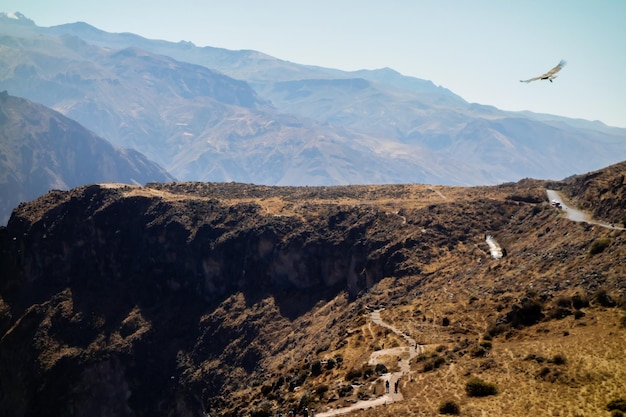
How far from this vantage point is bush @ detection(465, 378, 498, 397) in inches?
1481

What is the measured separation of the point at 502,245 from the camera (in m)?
87.1

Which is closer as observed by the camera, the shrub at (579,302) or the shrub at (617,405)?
the shrub at (617,405)

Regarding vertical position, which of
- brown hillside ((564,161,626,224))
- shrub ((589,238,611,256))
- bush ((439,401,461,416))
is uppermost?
brown hillside ((564,161,626,224))

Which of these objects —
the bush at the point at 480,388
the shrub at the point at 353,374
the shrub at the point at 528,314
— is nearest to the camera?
the bush at the point at 480,388

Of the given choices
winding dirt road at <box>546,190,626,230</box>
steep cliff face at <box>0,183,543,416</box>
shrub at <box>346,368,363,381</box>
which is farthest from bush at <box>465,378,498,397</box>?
steep cliff face at <box>0,183,543,416</box>

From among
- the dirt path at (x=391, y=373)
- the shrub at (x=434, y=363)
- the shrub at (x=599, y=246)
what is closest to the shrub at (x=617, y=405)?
the dirt path at (x=391, y=373)

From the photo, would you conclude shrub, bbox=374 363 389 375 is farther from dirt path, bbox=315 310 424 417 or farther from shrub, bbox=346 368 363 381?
shrub, bbox=346 368 363 381

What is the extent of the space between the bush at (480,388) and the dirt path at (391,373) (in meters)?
5.37

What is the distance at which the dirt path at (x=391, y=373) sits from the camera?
41.7 meters

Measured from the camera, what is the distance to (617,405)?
104 ft

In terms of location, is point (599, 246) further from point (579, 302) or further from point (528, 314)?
A: point (528, 314)

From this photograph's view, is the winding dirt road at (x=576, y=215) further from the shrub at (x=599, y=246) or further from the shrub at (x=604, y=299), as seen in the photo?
the shrub at (x=604, y=299)

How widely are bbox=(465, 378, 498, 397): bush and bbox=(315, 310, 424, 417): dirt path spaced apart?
5368 millimetres

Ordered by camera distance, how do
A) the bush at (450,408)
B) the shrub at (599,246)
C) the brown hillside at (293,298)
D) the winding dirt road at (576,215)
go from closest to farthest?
the bush at (450,408), the brown hillside at (293,298), the shrub at (599,246), the winding dirt road at (576,215)
